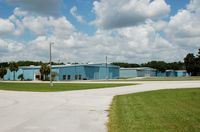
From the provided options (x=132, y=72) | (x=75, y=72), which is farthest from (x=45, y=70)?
(x=132, y=72)

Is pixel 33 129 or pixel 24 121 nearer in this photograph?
pixel 33 129

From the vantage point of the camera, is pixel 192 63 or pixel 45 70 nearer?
pixel 45 70

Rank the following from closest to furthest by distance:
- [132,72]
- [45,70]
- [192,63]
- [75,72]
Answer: [45,70]
[75,72]
[192,63]
[132,72]

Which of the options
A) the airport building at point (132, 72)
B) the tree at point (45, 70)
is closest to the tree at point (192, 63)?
the airport building at point (132, 72)

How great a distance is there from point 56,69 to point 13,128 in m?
90.4

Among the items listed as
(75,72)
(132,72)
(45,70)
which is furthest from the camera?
(132,72)

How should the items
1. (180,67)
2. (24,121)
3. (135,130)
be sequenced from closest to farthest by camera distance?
(135,130)
(24,121)
(180,67)

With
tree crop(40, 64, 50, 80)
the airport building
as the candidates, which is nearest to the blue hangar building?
tree crop(40, 64, 50, 80)

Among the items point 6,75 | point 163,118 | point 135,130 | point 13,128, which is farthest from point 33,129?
point 6,75

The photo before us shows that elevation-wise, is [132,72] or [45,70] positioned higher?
[132,72]

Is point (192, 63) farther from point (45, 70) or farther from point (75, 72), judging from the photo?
point (45, 70)

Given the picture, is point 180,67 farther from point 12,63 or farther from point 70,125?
point 70,125

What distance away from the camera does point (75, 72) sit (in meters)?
103

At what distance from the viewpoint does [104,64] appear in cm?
11681
